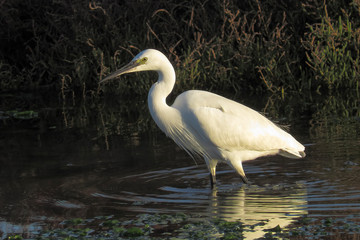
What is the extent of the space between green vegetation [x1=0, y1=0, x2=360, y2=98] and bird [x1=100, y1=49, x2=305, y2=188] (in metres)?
4.65

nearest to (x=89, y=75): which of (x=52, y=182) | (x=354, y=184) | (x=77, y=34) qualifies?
(x=77, y=34)

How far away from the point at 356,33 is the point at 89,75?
16.5 feet

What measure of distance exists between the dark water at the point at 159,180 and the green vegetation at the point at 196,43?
2511 mm

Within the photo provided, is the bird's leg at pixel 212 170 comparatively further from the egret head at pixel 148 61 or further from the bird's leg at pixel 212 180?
the egret head at pixel 148 61

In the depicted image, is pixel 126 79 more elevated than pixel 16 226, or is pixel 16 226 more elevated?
pixel 126 79

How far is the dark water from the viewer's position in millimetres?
5887

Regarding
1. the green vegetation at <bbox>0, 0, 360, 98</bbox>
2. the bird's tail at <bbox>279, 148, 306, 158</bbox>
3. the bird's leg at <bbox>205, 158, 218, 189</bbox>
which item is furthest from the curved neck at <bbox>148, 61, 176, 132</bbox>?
the green vegetation at <bbox>0, 0, 360, 98</bbox>

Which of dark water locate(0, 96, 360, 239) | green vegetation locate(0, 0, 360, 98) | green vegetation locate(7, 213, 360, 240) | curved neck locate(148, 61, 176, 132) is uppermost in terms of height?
green vegetation locate(0, 0, 360, 98)

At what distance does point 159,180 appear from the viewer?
7.18 metres

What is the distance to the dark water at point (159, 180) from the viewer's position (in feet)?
19.3

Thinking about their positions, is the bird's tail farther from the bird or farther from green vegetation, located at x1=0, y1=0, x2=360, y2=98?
green vegetation, located at x1=0, y1=0, x2=360, y2=98

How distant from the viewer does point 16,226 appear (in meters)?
5.66

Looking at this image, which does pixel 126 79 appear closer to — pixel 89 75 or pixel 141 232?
pixel 89 75

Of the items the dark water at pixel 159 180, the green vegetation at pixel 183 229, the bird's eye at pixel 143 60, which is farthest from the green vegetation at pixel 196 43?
the green vegetation at pixel 183 229
